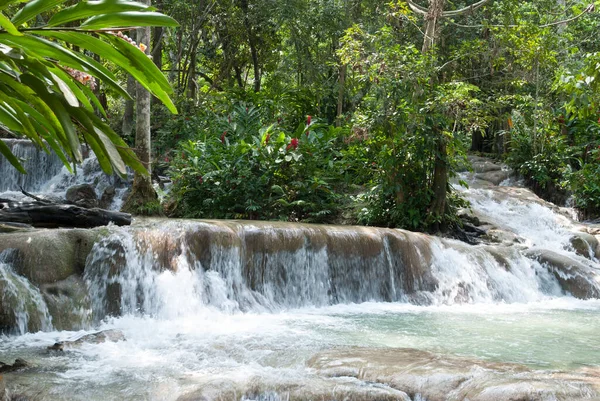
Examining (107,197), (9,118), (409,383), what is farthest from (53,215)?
(9,118)

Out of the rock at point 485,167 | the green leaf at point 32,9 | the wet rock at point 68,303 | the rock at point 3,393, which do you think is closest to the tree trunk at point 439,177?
the wet rock at point 68,303

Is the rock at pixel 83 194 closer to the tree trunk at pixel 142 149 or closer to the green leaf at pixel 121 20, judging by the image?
the tree trunk at pixel 142 149

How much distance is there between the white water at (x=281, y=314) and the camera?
15.5 feet

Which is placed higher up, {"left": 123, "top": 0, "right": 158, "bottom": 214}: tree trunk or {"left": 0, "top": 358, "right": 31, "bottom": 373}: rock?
{"left": 123, "top": 0, "right": 158, "bottom": 214}: tree trunk

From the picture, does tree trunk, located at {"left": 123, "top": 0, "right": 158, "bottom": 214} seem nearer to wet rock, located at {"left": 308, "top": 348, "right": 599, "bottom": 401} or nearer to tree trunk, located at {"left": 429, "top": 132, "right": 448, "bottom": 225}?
tree trunk, located at {"left": 429, "top": 132, "right": 448, "bottom": 225}

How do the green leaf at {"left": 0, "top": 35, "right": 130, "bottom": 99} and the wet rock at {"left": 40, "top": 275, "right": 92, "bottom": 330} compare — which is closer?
the green leaf at {"left": 0, "top": 35, "right": 130, "bottom": 99}

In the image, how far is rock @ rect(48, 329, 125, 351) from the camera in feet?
17.4

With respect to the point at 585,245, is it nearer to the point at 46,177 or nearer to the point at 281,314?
the point at 281,314

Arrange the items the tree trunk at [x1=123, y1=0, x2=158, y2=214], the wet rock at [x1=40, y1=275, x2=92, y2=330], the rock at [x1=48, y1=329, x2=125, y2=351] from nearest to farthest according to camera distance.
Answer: the rock at [x1=48, y1=329, x2=125, y2=351]
the wet rock at [x1=40, y1=275, x2=92, y2=330]
the tree trunk at [x1=123, y1=0, x2=158, y2=214]

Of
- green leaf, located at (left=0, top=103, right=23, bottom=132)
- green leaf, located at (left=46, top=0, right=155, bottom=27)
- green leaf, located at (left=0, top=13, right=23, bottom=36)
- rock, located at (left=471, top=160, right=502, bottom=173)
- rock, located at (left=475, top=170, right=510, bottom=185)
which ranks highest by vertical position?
green leaf, located at (left=46, top=0, right=155, bottom=27)

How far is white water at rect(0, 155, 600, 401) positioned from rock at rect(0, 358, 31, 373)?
0.54 ft

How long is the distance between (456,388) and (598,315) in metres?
4.95

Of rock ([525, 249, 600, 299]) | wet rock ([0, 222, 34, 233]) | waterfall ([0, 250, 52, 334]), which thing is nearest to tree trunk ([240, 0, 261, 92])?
rock ([525, 249, 600, 299])

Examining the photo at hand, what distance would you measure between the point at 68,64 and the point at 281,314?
6163mm
